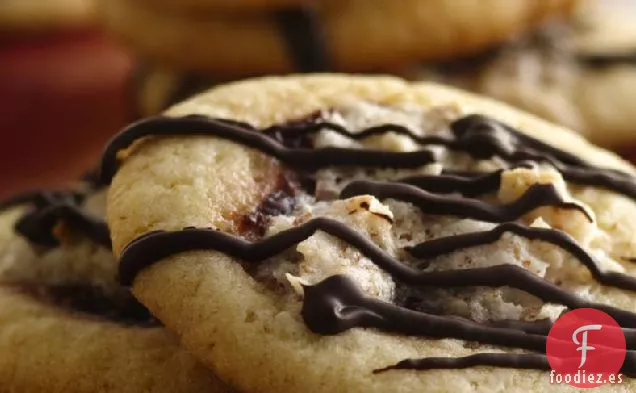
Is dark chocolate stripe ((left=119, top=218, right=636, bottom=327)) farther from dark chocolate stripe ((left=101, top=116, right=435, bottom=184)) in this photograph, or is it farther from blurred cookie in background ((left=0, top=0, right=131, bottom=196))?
blurred cookie in background ((left=0, top=0, right=131, bottom=196))

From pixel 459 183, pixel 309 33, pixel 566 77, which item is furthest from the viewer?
pixel 566 77

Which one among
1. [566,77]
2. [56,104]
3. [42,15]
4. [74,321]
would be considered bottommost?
[56,104]

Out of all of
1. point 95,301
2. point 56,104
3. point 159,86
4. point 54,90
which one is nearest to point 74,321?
point 95,301

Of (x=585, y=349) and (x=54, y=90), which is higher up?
(x=585, y=349)

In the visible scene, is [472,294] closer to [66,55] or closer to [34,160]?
[34,160]

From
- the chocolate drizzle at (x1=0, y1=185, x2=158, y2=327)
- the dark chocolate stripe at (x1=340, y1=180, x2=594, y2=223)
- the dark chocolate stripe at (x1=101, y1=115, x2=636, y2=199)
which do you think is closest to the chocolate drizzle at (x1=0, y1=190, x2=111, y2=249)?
the chocolate drizzle at (x1=0, y1=185, x2=158, y2=327)

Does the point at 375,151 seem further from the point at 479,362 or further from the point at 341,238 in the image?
the point at 479,362

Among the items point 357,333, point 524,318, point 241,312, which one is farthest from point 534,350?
point 241,312
